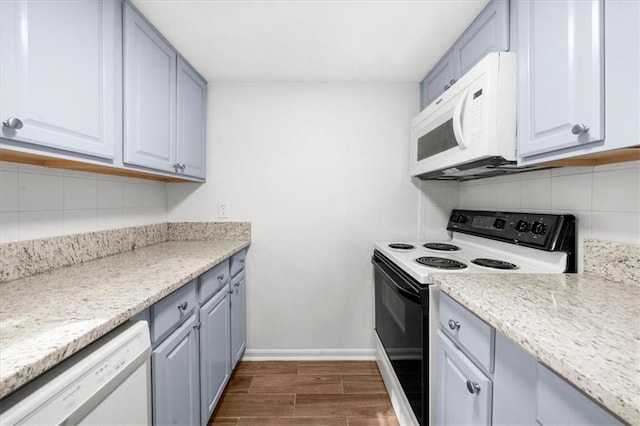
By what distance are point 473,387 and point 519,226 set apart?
893mm

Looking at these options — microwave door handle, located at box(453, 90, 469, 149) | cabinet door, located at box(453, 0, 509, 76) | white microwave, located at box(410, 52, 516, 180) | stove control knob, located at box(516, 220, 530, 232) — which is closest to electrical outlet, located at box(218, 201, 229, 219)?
white microwave, located at box(410, 52, 516, 180)

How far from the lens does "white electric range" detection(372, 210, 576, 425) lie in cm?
118

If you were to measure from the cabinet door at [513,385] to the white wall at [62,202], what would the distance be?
1714 millimetres

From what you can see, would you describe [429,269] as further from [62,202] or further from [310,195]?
[62,202]

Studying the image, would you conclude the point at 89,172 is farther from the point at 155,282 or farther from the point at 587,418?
the point at 587,418

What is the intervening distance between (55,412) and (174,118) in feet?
4.99

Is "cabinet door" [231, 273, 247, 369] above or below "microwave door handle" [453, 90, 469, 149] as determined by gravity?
below

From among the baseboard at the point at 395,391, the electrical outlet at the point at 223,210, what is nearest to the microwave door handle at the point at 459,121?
the baseboard at the point at 395,391

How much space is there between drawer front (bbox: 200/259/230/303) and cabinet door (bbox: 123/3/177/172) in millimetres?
619

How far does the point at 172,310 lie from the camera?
1081 mm

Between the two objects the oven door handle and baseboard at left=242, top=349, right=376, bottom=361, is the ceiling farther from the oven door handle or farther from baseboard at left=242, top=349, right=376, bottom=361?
baseboard at left=242, top=349, right=376, bottom=361

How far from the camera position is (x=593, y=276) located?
110 centimetres

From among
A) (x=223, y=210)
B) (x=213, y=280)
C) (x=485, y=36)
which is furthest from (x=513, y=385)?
(x=223, y=210)

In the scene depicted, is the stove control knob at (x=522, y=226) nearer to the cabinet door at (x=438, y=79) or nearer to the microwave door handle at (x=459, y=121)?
the microwave door handle at (x=459, y=121)
